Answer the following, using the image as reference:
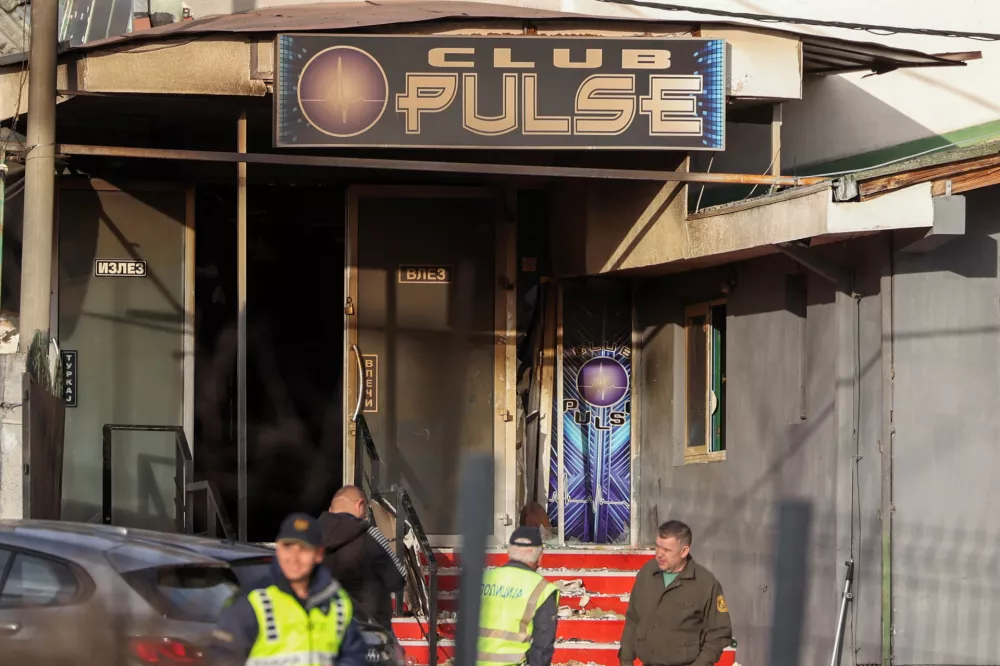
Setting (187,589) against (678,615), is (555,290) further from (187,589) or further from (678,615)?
(187,589)

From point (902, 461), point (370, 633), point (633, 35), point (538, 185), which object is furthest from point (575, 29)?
point (370, 633)

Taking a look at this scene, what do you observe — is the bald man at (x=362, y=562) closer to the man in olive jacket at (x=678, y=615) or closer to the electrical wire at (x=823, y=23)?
the man in olive jacket at (x=678, y=615)

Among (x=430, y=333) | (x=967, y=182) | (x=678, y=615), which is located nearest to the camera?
(x=678, y=615)

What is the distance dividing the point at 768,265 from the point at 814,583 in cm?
252

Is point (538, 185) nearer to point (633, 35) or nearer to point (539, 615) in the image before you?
point (633, 35)

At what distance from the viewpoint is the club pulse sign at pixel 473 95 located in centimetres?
1034

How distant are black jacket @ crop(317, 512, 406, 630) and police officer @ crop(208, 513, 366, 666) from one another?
2.70 meters

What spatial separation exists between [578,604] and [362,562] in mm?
4085

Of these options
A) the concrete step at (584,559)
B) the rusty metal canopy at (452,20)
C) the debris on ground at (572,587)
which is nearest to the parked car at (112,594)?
the rusty metal canopy at (452,20)

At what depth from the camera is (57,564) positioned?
638 cm

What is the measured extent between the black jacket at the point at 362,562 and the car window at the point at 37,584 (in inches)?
73.8

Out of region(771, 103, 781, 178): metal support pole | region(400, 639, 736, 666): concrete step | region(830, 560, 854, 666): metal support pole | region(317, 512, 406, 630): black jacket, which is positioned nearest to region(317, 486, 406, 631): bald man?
region(317, 512, 406, 630): black jacket

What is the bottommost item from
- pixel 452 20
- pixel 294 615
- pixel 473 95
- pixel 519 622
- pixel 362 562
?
pixel 519 622

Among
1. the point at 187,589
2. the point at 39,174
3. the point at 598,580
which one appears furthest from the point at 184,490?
the point at 187,589
